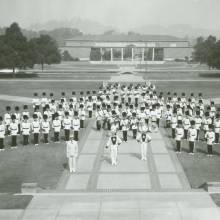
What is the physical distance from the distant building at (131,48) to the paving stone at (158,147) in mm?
109527

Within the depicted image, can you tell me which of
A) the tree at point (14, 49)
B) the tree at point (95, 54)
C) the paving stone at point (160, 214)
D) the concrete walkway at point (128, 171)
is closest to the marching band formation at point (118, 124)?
the concrete walkway at point (128, 171)

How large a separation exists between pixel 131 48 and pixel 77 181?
403 feet

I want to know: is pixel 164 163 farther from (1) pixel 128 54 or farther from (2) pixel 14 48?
(1) pixel 128 54

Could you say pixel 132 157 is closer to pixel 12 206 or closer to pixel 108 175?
pixel 108 175

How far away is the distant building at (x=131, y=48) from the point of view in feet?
441

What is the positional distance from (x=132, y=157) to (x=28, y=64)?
53662mm

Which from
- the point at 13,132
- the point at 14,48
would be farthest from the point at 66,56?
the point at 13,132

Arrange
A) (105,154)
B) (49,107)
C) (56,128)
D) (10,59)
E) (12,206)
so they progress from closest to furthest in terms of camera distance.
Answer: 1. (12,206)
2. (105,154)
3. (56,128)
4. (49,107)
5. (10,59)

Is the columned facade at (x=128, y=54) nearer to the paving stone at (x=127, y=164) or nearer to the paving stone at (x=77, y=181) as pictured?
the paving stone at (x=127, y=164)

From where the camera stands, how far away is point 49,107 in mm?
27469

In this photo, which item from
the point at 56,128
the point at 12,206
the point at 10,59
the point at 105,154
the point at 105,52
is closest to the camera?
the point at 12,206

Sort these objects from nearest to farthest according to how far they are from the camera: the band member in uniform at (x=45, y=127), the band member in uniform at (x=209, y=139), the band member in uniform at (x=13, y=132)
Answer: the band member in uniform at (x=209, y=139) → the band member in uniform at (x=13, y=132) → the band member in uniform at (x=45, y=127)

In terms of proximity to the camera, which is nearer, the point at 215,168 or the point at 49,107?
the point at 215,168

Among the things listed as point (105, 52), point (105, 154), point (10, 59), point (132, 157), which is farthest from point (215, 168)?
point (105, 52)
